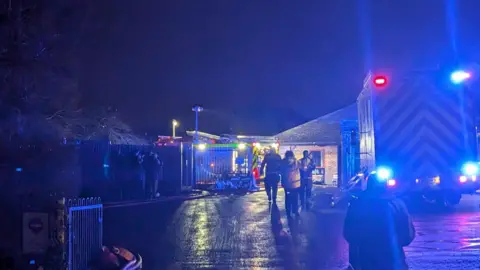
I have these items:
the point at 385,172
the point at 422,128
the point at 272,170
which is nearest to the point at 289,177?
the point at 272,170

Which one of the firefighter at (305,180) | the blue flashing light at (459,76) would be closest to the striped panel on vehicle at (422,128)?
the blue flashing light at (459,76)

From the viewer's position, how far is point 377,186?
22.2 feet

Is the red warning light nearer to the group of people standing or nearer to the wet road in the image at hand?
the group of people standing

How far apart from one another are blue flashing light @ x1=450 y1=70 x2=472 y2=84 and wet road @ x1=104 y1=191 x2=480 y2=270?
3.21 metres

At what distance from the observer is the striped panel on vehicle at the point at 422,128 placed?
50.4 feet

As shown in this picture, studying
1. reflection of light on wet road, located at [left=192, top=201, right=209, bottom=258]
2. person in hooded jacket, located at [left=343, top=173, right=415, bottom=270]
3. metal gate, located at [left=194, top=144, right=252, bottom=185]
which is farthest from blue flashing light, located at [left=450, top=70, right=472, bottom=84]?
metal gate, located at [left=194, top=144, right=252, bottom=185]

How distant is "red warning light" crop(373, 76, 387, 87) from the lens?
15299 mm

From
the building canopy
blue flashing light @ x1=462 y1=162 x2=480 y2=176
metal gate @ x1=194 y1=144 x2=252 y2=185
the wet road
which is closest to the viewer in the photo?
the wet road

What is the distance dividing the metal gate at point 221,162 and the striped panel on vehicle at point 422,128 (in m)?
12.9

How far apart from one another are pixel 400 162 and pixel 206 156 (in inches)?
531

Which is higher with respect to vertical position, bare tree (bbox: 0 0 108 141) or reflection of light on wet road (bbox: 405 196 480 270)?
bare tree (bbox: 0 0 108 141)

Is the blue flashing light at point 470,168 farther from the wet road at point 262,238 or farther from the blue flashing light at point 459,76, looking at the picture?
the blue flashing light at point 459,76

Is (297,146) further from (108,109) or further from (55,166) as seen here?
(55,166)

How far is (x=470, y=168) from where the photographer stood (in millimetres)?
15469
